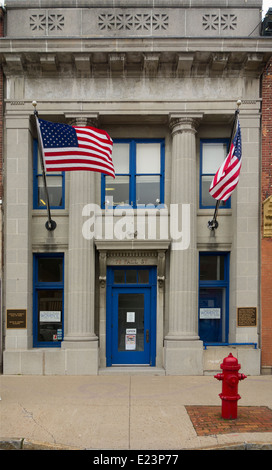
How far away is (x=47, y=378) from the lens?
36.5ft

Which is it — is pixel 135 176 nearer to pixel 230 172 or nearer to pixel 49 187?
pixel 49 187

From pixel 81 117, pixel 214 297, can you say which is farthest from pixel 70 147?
pixel 214 297

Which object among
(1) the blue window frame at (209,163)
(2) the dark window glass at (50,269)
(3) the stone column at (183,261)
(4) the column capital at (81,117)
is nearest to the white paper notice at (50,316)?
(2) the dark window glass at (50,269)

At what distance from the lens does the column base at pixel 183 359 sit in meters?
11.5

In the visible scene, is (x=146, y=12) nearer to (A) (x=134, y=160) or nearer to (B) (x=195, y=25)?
(B) (x=195, y=25)

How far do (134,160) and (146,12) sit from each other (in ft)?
13.8

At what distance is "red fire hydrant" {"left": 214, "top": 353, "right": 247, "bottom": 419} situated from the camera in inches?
292

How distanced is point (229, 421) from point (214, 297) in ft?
17.4

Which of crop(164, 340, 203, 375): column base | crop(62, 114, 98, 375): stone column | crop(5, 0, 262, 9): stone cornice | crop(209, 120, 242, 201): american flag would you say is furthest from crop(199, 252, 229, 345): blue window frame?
crop(5, 0, 262, 9): stone cornice

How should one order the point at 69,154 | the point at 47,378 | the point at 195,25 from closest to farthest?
the point at 69,154, the point at 47,378, the point at 195,25

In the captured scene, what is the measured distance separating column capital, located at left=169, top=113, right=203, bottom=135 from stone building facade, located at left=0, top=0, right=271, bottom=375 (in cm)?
3

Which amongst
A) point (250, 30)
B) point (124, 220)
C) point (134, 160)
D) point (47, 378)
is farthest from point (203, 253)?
point (250, 30)

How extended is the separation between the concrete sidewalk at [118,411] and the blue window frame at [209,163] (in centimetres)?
509

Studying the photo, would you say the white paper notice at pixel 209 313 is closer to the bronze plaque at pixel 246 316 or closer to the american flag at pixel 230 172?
the bronze plaque at pixel 246 316
